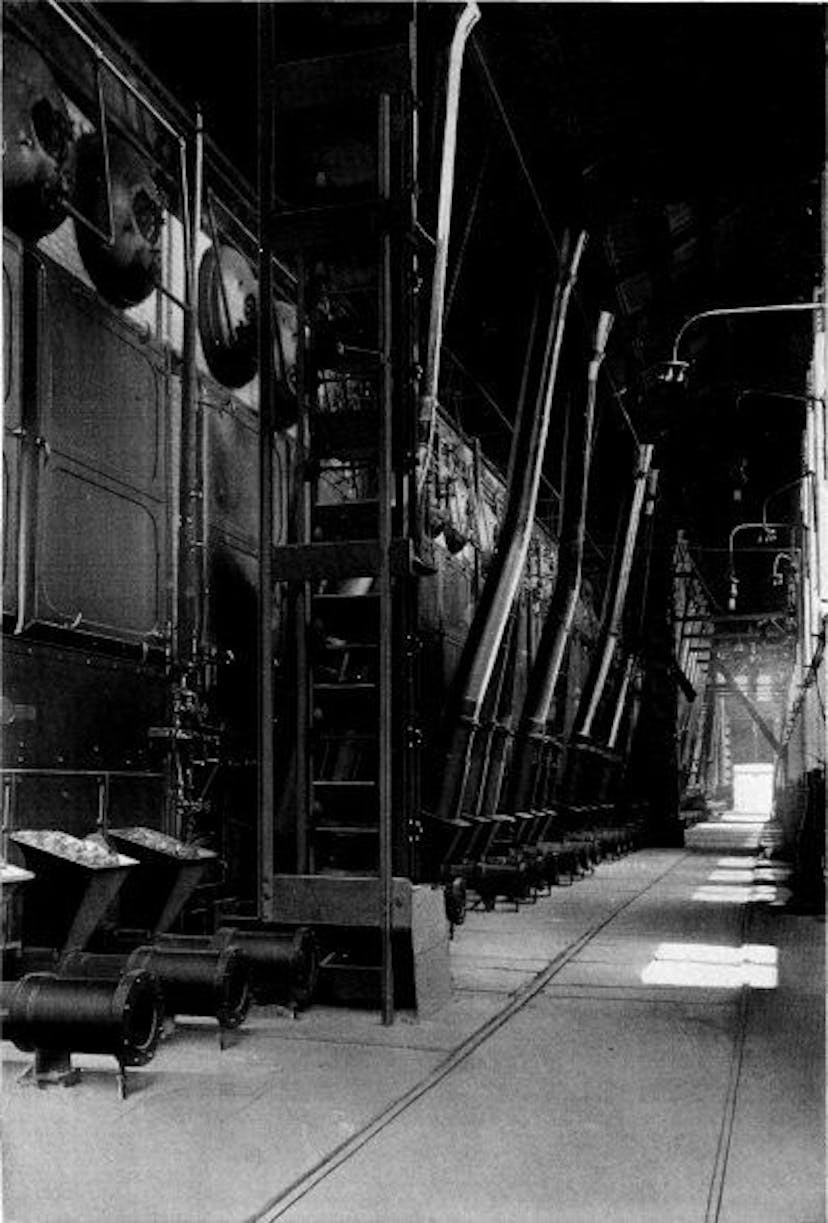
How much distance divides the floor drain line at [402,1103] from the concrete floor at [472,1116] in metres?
0.01

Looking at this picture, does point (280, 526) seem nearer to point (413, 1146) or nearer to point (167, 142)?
point (167, 142)

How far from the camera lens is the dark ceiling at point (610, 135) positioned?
7242 millimetres

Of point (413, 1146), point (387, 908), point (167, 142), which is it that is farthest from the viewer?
point (167, 142)

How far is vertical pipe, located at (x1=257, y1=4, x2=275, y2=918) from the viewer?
6125 mm

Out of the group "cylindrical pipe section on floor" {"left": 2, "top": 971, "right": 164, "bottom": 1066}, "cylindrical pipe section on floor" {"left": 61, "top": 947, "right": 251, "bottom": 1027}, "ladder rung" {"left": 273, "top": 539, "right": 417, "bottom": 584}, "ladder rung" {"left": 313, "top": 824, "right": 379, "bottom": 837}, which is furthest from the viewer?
"ladder rung" {"left": 313, "top": 824, "right": 379, "bottom": 837}

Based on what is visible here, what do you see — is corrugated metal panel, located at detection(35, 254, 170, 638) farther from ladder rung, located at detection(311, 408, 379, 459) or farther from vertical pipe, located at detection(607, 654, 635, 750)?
vertical pipe, located at detection(607, 654, 635, 750)

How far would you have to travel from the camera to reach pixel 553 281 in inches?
Answer: 396

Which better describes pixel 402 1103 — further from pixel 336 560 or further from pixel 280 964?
pixel 336 560

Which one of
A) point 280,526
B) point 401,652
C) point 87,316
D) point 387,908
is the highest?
point 87,316

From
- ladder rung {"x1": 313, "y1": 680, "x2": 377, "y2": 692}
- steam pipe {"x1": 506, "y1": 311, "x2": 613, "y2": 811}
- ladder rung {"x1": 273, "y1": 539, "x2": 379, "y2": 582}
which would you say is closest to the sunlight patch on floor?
ladder rung {"x1": 313, "y1": 680, "x2": 377, "y2": 692}

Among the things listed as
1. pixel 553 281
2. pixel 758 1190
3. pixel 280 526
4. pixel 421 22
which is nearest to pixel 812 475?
pixel 553 281

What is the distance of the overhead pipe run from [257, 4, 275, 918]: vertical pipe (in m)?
2.91

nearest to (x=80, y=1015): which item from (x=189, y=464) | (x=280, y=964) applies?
(x=280, y=964)

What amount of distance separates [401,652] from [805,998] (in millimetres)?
2760
